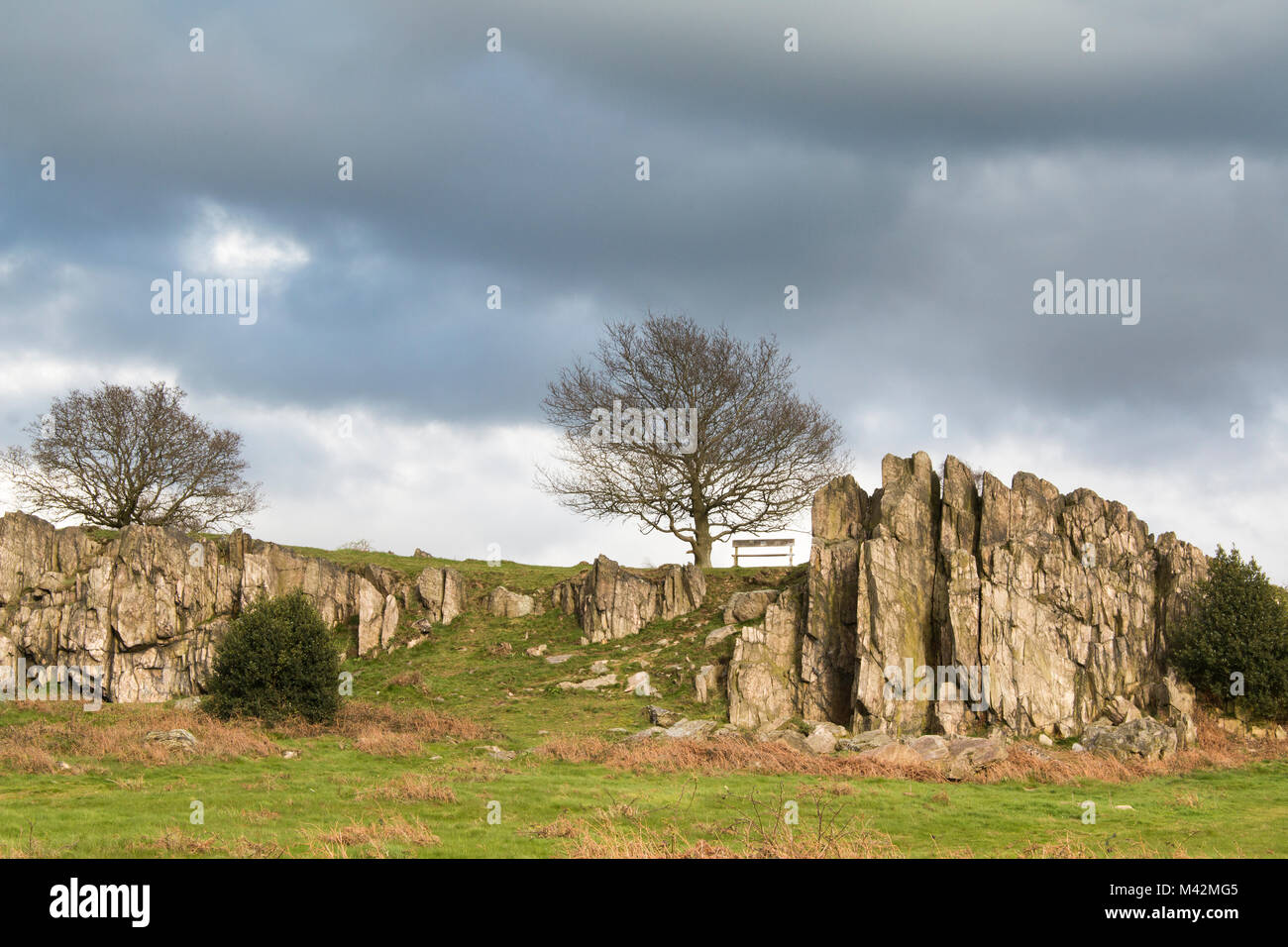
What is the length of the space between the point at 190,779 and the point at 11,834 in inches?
283

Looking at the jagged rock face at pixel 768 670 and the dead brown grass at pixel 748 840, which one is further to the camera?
the jagged rock face at pixel 768 670

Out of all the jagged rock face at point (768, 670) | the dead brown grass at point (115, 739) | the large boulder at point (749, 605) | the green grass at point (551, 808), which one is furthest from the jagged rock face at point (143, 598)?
the jagged rock face at point (768, 670)

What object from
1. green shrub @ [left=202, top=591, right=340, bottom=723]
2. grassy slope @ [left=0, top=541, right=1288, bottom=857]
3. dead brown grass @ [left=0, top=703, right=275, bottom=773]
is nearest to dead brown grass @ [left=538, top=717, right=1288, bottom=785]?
grassy slope @ [left=0, top=541, right=1288, bottom=857]

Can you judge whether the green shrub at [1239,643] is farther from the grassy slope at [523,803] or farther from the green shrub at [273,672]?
the green shrub at [273,672]

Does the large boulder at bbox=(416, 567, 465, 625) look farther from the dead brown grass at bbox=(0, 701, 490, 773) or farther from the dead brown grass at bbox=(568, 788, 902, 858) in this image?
the dead brown grass at bbox=(568, 788, 902, 858)

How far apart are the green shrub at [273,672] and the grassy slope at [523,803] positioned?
1.88 m

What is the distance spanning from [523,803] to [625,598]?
2540 centimetres

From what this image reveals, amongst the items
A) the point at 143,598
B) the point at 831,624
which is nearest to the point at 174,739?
the point at 143,598

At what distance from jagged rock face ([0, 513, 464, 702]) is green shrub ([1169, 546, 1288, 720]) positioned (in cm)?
3704

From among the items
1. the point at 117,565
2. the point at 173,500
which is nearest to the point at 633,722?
the point at 117,565

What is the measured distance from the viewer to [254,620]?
37.5 m

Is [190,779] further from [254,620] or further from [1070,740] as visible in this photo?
[1070,740]

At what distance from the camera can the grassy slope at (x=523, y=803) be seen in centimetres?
1919

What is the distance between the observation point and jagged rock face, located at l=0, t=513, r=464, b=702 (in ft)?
144
